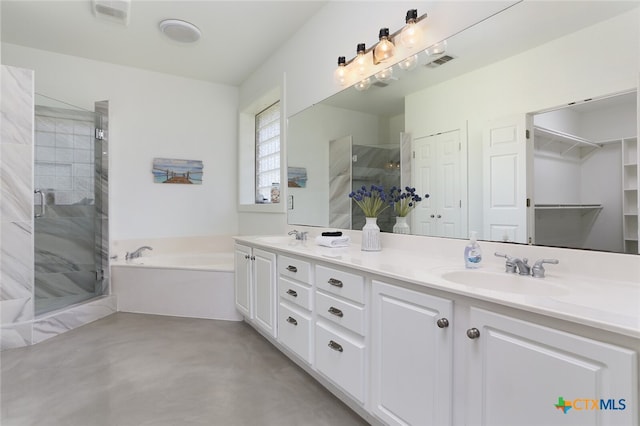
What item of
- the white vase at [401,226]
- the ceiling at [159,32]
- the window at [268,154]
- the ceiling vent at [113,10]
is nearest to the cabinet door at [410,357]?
the white vase at [401,226]

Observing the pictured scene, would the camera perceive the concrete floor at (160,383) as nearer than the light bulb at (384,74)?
Yes

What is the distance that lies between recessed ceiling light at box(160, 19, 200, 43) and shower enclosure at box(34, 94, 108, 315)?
1112mm

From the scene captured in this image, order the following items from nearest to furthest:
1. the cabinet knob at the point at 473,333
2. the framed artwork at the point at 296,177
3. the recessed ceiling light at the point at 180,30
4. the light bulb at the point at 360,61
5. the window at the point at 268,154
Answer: the cabinet knob at the point at 473,333 < the light bulb at the point at 360,61 < the recessed ceiling light at the point at 180,30 < the framed artwork at the point at 296,177 < the window at the point at 268,154

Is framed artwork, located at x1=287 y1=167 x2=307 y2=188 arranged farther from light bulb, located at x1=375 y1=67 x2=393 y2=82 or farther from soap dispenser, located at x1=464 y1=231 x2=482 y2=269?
soap dispenser, located at x1=464 y1=231 x2=482 y2=269

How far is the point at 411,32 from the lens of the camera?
5.85 feet

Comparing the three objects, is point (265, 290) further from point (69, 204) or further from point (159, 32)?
point (159, 32)

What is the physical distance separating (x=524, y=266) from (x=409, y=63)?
49.4 inches

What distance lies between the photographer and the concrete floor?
5.47ft

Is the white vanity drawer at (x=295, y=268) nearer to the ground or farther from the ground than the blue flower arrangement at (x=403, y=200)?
nearer to the ground

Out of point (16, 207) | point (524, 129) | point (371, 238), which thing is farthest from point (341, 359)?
point (16, 207)

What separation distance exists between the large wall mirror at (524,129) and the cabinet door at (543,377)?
0.57 meters

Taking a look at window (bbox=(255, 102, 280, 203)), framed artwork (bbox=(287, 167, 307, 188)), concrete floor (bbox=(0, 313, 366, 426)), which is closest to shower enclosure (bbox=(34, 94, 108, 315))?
concrete floor (bbox=(0, 313, 366, 426))

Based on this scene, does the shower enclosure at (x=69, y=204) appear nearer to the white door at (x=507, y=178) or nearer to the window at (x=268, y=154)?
the window at (x=268, y=154)

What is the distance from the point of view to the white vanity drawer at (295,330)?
1852 millimetres
